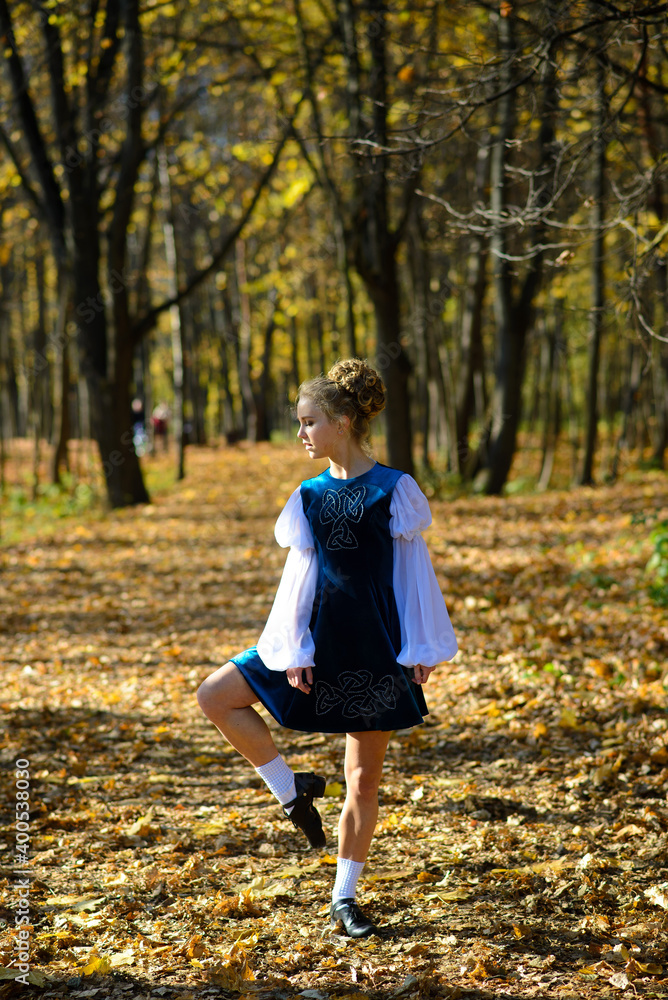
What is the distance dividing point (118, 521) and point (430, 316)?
5.74 m

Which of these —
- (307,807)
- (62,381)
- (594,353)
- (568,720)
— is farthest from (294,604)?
(62,381)

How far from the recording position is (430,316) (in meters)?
12.8

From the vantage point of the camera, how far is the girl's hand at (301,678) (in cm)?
290

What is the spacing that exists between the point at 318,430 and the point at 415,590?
2.17 feet

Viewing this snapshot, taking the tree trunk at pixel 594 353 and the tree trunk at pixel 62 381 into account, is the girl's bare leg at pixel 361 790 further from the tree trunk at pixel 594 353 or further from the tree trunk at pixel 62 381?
the tree trunk at pixel 62 381

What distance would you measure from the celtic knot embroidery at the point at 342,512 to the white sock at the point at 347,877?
1.17m

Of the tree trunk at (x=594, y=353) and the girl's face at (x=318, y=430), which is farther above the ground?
the tree trunk at (x=594, y=353)

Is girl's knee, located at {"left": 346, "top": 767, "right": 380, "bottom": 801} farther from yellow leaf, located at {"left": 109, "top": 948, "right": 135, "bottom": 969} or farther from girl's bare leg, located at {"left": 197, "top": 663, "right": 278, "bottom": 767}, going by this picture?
yellow leaf, located at {"left": 109, "top": 948, "right": 135, "bottom": 969}

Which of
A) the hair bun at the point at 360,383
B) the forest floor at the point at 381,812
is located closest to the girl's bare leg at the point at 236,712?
the forest floor at the point at 381,812

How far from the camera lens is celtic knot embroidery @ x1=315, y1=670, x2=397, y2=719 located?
290 centimetres

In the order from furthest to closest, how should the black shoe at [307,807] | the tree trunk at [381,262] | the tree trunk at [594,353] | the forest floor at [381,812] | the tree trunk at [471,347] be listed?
the tree trunk at [471,347]
the tree trunk at [594,353]
the tree trunk at [381,262]
the black shoe at [307,807]
the forest floor at [381,812]

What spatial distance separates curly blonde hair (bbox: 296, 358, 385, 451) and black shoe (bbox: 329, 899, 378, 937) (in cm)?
171

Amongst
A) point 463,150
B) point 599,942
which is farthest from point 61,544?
point 599,942

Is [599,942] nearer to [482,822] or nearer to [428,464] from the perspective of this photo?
[482,822]
